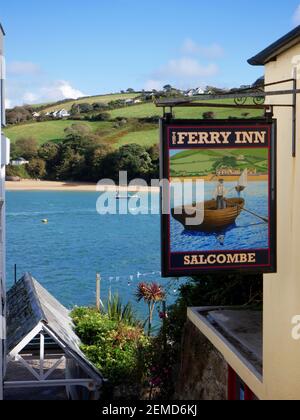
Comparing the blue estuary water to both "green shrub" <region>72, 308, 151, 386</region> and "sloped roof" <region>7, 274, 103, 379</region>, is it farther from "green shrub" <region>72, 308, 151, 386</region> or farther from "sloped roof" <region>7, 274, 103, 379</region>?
"sloped roof" <region>7, 274, 103, 379</region>

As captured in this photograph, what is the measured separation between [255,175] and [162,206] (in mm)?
886

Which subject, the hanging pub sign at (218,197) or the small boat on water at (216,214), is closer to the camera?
the hanging pub sign at (218,197)

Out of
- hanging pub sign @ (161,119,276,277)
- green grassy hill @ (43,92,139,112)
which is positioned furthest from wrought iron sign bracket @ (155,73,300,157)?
green grassy hill @ (43,92,139,112)

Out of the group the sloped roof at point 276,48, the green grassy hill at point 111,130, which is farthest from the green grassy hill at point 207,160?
the green grassy hill at point 111,130

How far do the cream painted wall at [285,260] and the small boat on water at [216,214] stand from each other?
0.48 metres

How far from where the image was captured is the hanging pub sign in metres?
5.75

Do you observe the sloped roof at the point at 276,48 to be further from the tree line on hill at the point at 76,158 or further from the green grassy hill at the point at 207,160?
the tree line on hill at the point at 76,158

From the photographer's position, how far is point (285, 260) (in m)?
6.17

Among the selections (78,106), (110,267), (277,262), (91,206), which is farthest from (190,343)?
(78,106)

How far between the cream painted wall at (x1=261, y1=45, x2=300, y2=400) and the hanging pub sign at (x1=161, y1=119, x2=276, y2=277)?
0.21 meters

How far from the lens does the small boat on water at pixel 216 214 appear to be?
6.00 m

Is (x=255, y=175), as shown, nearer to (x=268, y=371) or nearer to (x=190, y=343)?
(x=268, y=371)

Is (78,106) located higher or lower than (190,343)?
higher

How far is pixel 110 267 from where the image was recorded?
35.6 m
